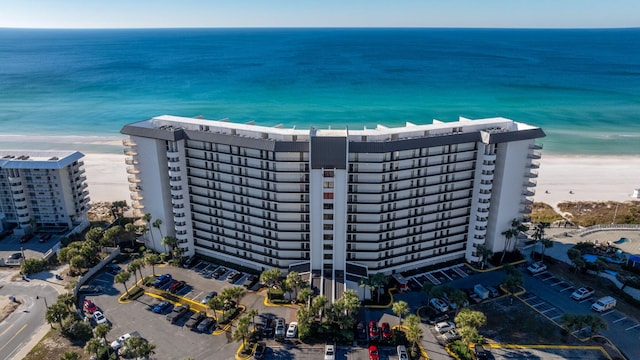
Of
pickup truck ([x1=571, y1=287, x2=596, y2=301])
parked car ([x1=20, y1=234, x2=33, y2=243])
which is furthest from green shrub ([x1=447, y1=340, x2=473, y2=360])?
parked car ([x1=20, y1=234, x2=33, y2=243])

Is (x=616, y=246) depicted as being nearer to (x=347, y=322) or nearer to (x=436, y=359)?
(x=436, y=359)

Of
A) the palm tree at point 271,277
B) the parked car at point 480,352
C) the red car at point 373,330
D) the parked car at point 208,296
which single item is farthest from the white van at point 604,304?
the parked car at point 208,296

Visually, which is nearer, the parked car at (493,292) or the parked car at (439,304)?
the parked car at (439,304)

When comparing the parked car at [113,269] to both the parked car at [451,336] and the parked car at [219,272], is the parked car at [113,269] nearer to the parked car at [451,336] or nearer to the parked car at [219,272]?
the parked car at [219,272]

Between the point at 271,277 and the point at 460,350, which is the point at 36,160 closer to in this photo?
the point at 271,277

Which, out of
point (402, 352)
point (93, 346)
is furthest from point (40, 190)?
point (402, 352)

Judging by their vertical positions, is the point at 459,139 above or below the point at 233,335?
above

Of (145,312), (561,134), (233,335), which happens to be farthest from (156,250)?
(561,134)
